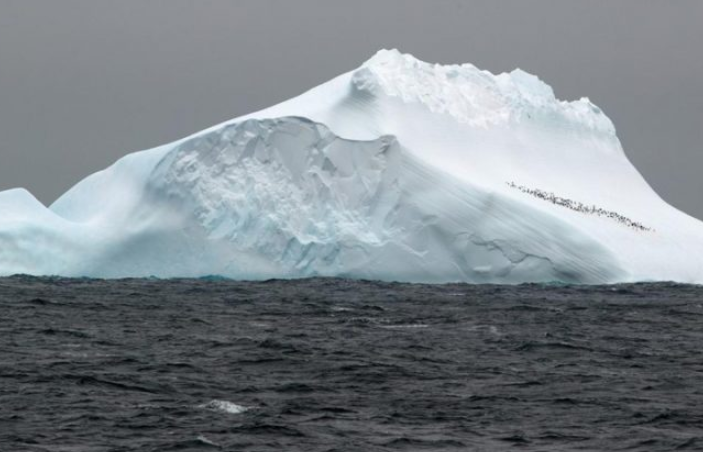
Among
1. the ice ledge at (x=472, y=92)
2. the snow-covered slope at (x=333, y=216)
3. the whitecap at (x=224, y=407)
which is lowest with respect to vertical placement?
the whitecap at (x=224, y=407)

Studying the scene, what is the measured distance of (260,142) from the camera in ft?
121

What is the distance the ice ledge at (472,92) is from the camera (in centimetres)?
3944

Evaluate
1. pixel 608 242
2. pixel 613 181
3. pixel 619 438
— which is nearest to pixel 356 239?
pixel 608 242

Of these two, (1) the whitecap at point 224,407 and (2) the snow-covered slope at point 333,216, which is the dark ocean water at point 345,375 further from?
(2) the snow-covered slope at point 333,216

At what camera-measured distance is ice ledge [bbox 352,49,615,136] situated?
39.4 metres

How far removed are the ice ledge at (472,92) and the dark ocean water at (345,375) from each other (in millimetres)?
9279

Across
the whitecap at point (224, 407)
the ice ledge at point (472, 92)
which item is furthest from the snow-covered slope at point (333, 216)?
the whitecap at point (224, 407)

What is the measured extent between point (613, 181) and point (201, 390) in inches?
1070

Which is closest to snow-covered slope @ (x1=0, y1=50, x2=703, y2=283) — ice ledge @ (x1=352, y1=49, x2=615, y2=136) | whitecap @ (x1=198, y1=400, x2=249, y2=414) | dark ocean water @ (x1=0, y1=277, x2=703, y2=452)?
ice ledge @ (x1=352, y1=49, x2=615, y2=136)

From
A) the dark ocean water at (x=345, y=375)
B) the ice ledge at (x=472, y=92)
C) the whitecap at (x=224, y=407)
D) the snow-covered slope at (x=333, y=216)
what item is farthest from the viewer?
the ice ledge at (x=472, y=92)

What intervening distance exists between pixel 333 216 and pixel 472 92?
7.20 meters

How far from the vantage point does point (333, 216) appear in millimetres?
36094

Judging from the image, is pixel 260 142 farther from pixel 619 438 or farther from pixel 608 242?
pixel 619 438

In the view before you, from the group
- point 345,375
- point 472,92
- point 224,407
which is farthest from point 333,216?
point 224,407
